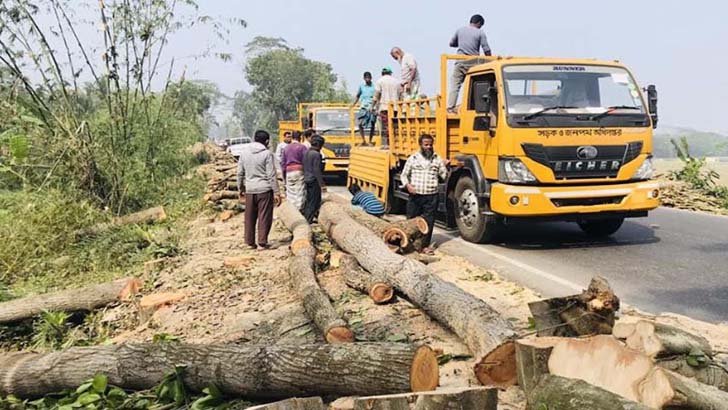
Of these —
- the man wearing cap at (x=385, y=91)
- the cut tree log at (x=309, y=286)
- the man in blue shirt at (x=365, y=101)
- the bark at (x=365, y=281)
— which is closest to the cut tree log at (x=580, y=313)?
the cut tree log at (x=309, y=286)

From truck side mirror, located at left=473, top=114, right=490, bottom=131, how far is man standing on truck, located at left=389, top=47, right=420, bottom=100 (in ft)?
11.9

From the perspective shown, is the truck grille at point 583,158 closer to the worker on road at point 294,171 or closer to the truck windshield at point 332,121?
the worker on road at point 294,171

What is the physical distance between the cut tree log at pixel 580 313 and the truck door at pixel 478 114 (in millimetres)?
4093

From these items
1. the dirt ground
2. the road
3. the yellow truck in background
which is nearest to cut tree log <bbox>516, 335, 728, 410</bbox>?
the dirt ground

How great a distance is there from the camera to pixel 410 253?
26.2 feet

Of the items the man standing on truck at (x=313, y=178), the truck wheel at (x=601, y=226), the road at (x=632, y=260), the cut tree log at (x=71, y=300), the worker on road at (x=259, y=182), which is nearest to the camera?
the road at (x=632, y=260)

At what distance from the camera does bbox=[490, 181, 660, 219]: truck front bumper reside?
7.61 meters

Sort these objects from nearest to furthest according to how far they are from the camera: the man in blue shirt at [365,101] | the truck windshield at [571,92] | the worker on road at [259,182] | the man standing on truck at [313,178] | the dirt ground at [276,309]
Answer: the dirt ground at [276,309], the truck windshield at [571,92], the worker on road at [259,182], the man standing on truck at [313,178], the man in blue shirt at [365,101]

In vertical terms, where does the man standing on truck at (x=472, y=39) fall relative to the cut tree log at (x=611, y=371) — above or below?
above

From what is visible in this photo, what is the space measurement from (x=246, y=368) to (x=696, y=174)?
1291 cm

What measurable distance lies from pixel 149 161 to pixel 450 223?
843 cm

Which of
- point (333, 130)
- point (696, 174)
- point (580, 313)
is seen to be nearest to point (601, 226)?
point (580, 313)

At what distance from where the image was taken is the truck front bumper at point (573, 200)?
7.61m

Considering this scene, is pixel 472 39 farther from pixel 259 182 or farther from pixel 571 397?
pixel 571 397
